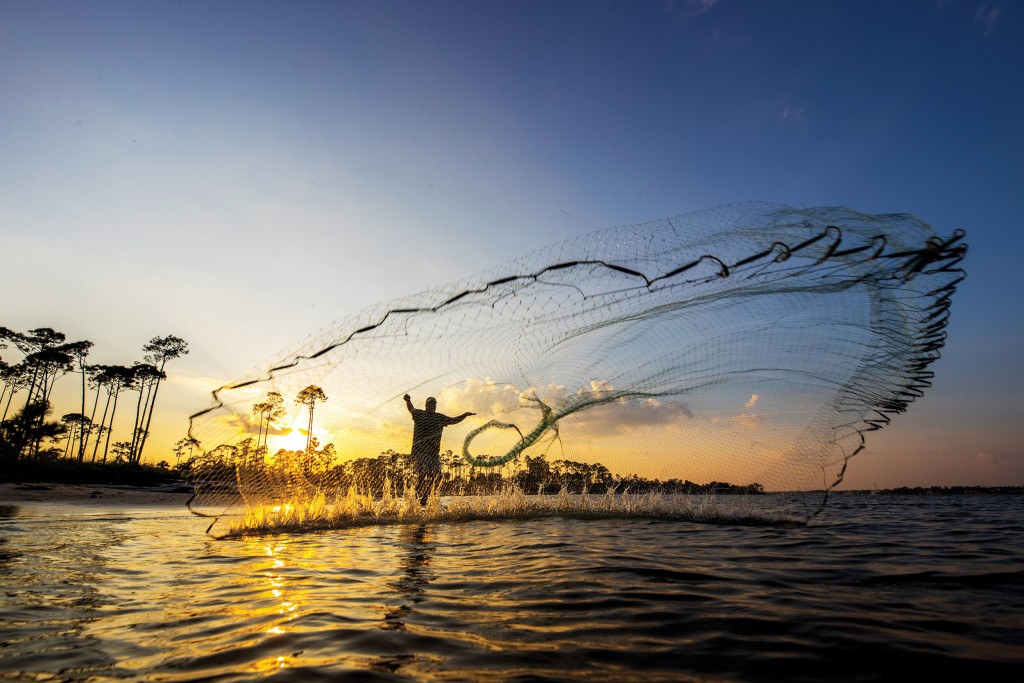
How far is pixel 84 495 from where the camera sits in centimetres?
3159

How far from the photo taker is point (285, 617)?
15.1 feet

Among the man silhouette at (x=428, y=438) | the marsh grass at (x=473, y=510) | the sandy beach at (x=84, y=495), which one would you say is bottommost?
the sandy beach at (x=84, y=495)

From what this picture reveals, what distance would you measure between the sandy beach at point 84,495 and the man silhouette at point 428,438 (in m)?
21.7

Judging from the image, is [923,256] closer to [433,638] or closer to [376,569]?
[433,638]

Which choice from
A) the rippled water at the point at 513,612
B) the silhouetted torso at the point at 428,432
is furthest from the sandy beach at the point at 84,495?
the rippled water at the point at 513,612

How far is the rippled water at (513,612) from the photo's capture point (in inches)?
134

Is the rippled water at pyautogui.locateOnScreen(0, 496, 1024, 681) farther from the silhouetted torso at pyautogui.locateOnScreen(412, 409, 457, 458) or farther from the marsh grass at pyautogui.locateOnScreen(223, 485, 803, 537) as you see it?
the silhouetted torso at pyautogui.locateOnScreen(412, 409, 457, 458)

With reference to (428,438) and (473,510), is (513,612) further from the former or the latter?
(473,510)

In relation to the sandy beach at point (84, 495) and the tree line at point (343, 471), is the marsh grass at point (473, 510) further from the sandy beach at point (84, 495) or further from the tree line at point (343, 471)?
the sandy beach at point (84, 495)

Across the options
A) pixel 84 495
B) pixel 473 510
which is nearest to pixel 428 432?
pixel 473 510

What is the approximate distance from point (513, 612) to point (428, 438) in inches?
407

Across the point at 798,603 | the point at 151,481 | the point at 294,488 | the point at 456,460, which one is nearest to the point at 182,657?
the point at 798,603

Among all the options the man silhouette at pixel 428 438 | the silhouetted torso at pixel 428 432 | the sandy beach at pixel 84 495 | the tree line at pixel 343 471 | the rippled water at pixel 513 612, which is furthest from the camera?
the sandy beach at pixel 84 495

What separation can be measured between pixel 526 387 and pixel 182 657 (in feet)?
29.3
